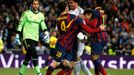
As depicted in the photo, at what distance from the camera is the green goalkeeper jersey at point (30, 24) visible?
50.3ft

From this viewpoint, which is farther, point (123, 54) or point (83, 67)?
point (123, 54)

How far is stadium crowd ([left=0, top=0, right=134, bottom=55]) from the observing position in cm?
2375

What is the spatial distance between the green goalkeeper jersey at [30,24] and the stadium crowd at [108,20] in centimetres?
678

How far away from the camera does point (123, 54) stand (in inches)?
922

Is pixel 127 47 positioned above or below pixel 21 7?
below

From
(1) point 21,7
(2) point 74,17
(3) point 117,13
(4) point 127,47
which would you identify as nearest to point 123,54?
(4) point 127,47

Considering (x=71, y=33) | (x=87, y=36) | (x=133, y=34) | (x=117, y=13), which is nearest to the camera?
(x=71, y=33)

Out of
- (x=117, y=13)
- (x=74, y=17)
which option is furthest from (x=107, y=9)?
(x=74, y=17)

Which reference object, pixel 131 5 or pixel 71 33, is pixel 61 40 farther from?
pixel 131 5

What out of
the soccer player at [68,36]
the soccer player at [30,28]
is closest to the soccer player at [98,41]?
the soccer player at [30,28]

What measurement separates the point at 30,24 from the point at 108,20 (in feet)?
37.5

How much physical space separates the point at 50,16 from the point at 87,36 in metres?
10.7

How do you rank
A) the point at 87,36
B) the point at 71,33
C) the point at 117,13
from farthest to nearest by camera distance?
the point at 117,13 → the point at 87,36 → the point at 71,33

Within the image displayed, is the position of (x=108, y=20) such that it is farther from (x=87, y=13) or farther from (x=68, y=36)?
(x=68, y=36)
